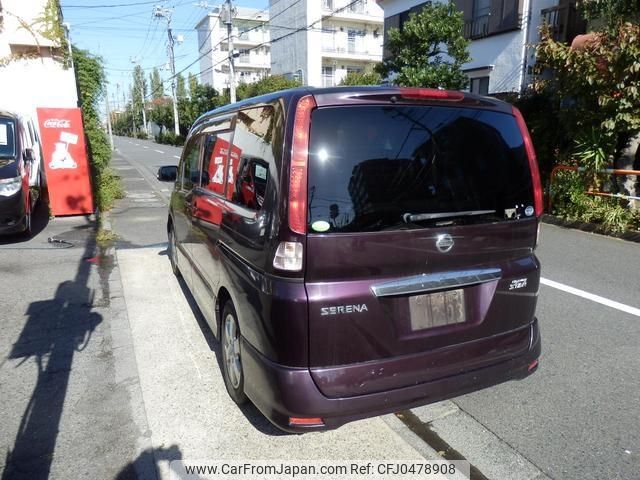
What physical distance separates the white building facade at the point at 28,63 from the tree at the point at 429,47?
8966 mm

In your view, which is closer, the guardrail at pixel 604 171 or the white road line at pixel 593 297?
the white road line at pixel 593 297

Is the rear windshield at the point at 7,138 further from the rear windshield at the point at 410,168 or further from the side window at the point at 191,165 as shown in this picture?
the rear windshield at the point at 410,168

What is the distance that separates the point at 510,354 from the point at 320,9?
4381 centimetres

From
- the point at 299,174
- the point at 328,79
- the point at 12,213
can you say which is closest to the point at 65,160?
the point at 12,213

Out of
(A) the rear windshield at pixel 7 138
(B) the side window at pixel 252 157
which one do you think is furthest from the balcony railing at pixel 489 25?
(B) the side window at pixel 252 157

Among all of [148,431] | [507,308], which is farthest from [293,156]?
[148,431]

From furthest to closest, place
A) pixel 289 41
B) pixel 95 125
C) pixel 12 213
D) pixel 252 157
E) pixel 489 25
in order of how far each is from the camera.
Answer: pixel 289 41 → pixel 489 25 → pixel 95 125 → pixel 12 213 → pixel 252 157

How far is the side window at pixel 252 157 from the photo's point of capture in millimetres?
2473

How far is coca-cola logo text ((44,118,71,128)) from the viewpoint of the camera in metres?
8.87

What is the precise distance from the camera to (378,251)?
7.55ft

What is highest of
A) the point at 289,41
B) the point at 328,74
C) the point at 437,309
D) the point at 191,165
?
the point at 289,41

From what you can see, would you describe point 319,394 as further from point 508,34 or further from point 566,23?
point 508,34

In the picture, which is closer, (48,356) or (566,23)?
(48,356)

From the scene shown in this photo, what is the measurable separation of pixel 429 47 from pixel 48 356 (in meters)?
12.7
